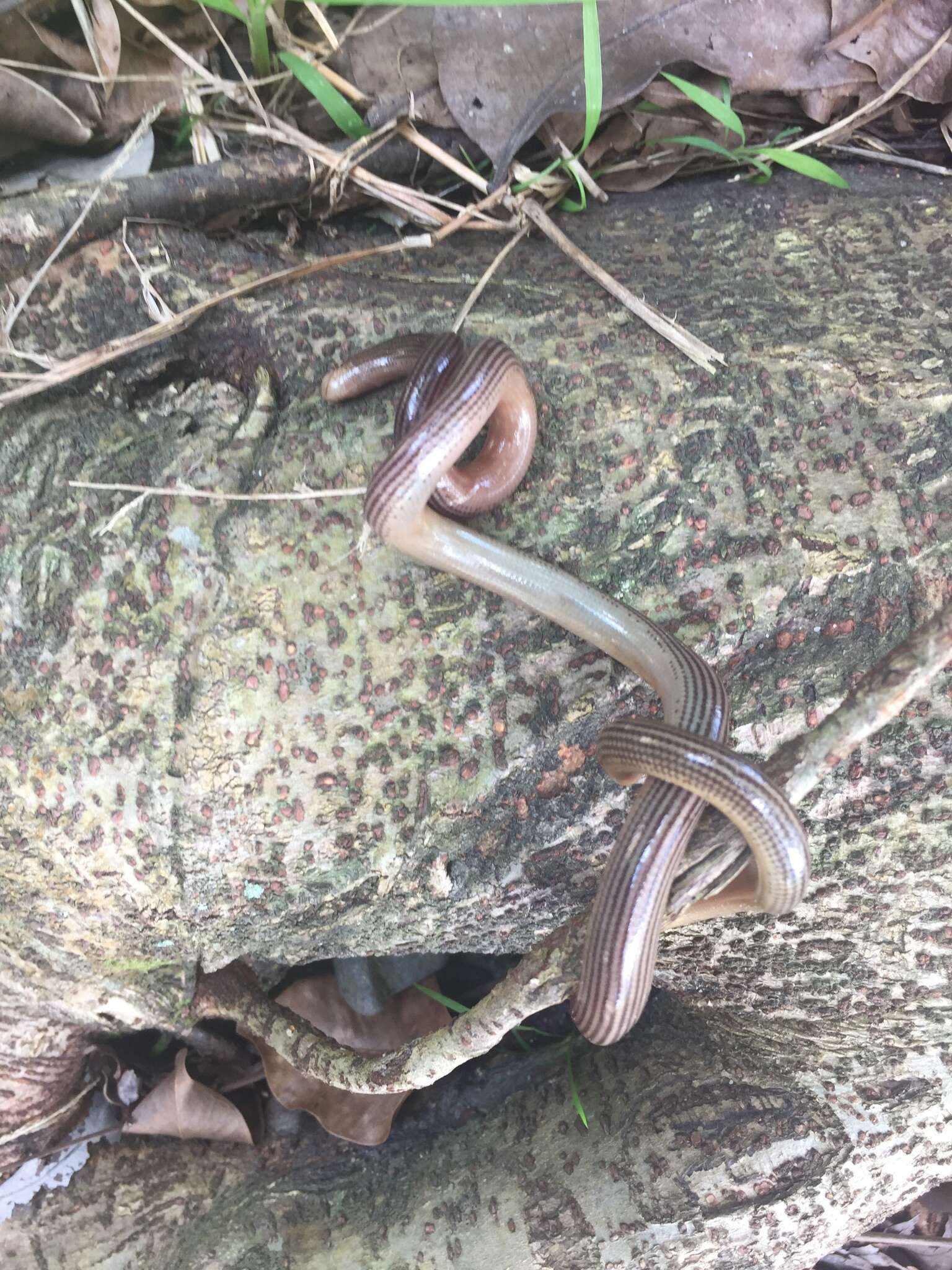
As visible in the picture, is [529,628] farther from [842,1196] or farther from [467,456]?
[842,1196]

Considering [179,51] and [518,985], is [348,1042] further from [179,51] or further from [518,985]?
[179,51]

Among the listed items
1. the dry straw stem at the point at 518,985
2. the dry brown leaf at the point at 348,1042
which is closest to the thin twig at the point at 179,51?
the dry straw stem at the point at 518,985

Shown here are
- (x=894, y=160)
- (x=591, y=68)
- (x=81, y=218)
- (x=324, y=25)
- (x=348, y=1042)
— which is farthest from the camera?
(x=348, y=1042)

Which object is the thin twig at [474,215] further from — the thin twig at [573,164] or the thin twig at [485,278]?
the thin twig at [573,164]

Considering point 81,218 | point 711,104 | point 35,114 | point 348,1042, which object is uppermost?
point 711,104

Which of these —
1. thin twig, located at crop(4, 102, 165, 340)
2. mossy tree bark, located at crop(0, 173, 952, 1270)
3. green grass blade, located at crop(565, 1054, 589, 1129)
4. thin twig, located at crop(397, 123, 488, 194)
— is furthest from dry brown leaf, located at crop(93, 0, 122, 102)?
green grass blade, located at crop(565, 1054, 589, 1129)

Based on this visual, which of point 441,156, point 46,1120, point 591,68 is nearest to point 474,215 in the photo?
point 441,156

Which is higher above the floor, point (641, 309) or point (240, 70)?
point (240, 70)

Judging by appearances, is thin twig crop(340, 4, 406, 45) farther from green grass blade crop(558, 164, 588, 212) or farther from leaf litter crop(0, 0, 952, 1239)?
green grass blade crop(558, 164, 588, 212)
